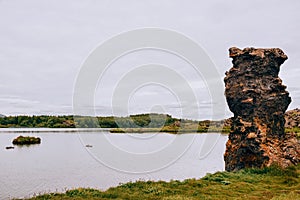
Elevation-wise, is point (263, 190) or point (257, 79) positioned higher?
point (257, 79)

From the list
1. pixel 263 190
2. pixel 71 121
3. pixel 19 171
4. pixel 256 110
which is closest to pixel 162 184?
pixel 263 190

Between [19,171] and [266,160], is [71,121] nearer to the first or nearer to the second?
[19,171]

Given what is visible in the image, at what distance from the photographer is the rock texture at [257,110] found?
70.6 feet

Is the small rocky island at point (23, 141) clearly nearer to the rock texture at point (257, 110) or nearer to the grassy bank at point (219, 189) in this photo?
the rock texture at point (257, 110)

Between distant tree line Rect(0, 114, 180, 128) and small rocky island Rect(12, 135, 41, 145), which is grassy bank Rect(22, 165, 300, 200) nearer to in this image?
small rocky island Rect(12, 135, 41, 145)

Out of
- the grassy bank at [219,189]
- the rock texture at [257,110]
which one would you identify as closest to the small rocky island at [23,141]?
the rock texture at [257,110]

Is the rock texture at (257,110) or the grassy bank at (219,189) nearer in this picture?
the grassy bank at (219,189)

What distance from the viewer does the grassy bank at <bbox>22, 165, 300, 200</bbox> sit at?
14.5 meters

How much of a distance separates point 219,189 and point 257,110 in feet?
28.0

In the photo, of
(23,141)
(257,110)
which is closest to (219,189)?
(257,110)

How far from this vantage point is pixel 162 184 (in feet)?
56.3

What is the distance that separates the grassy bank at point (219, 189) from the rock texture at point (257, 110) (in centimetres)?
230

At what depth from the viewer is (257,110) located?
72.9 feet

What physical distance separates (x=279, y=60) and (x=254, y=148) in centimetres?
712
